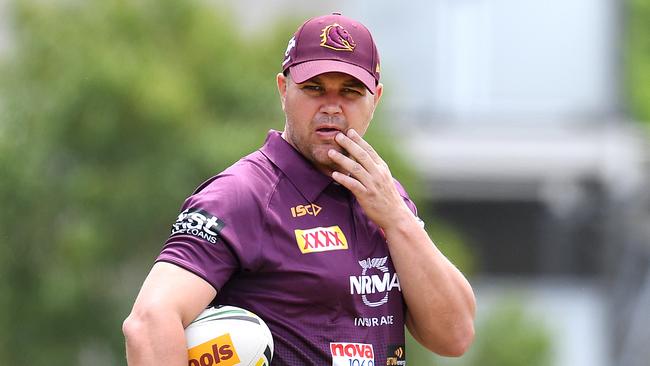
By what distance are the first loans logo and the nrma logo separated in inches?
19.0

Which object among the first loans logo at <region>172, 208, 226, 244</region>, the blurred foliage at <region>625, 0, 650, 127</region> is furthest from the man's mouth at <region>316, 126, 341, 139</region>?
the blurred foliage at <region>625, 0, 650, 127</region>

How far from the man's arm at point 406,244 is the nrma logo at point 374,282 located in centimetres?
4

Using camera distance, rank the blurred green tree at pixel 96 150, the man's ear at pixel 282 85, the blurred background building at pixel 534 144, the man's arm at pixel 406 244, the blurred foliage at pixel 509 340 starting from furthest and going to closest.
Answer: the blurred background building at pixel 534 144 → the blurred foliage at pixel 509 340 → the blurred green tree at pixel 96 150 → the man's ear at pixel 282 85 → the man's arm at pixel 406 244

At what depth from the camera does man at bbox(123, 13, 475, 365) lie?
4.30m

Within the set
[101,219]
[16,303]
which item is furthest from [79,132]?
[16,303]

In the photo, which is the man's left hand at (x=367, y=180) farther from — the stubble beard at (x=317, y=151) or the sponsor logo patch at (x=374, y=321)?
the sponsor logo patch at (x=374, y=321)

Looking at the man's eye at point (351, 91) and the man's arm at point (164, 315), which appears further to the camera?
the man's eye at point (351, 91)

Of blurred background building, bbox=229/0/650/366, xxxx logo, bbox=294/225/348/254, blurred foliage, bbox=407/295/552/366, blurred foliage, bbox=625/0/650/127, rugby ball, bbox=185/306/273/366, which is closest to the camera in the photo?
rugby ball, bbox=185/306/273/366

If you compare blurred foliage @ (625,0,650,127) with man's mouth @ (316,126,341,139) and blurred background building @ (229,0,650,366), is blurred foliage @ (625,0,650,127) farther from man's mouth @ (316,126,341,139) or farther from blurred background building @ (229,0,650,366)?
man's mouth @ (316,126,341,139)

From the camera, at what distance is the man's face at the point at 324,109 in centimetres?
453

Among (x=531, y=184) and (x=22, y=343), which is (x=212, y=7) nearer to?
(x=22, y=343)

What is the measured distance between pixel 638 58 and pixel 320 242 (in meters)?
25.4

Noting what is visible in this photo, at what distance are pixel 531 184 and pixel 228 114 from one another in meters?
9.46

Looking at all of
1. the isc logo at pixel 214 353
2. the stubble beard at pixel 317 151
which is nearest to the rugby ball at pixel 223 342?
the isc logo at pixel 214 353
